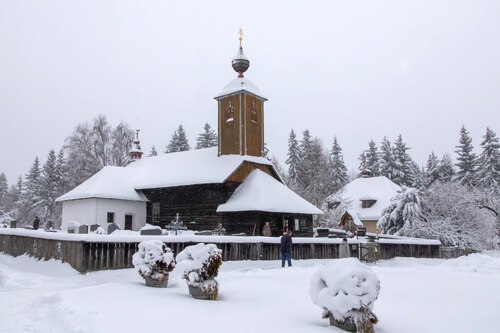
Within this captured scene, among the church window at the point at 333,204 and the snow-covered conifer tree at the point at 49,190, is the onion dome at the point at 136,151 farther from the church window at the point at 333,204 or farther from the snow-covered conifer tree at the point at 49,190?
the church window at the point at 333,204

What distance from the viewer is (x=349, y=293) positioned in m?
6.87

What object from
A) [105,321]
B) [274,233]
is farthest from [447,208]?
[105,321]

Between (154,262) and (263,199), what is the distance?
17680 mm

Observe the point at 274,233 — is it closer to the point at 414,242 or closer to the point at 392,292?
the point at 414,242

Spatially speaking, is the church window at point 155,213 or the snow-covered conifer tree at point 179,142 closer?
the church window at point 155,213

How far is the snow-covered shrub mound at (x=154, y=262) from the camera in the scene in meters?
11.1

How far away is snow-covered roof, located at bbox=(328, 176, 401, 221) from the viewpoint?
4819cm

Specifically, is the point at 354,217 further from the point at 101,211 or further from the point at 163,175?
the point at 101,211

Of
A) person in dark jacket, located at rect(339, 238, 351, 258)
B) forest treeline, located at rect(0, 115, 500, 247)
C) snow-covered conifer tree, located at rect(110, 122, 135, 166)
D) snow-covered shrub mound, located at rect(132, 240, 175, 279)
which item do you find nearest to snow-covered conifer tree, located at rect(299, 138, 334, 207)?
forest treeline, located at rect(0, 115, 500, 247)

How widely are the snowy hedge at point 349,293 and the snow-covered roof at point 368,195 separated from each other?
4076cm

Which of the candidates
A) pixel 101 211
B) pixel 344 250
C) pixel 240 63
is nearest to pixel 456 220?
pixel 344 250

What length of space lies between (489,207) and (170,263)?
109ft

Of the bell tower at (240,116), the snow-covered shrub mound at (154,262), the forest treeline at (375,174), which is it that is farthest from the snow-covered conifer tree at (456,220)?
the snow-covered shrub mound at (154,262)

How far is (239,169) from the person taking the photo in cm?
3147
